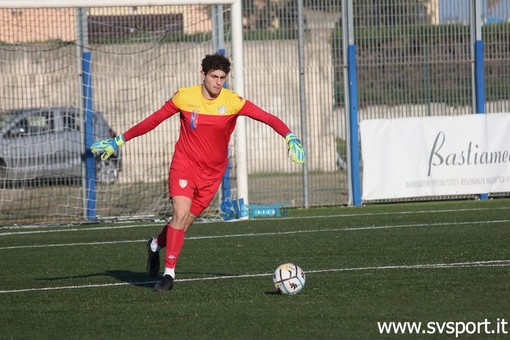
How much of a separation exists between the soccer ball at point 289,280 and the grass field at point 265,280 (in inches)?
3.5

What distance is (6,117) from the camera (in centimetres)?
1652

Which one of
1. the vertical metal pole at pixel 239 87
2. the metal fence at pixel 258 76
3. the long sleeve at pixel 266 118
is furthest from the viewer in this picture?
the metal fence at pixel 258 76

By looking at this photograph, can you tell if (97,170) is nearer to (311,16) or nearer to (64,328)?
(311,16)

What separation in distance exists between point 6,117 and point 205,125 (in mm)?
8005

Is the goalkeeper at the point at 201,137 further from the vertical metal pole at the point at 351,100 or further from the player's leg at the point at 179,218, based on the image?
the vertical metal pole at the point at 351,100

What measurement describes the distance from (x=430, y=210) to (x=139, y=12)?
6.05m

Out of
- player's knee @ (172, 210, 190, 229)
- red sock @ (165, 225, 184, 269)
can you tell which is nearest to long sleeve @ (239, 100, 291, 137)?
player's knee @ (172, 210, 190, 229)

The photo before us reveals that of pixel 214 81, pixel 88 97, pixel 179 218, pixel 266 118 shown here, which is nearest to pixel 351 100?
pixel 88 97

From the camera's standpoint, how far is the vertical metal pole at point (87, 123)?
16859mm

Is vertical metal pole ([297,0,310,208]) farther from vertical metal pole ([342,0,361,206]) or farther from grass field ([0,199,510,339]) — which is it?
grass field ([0,199,510,339])


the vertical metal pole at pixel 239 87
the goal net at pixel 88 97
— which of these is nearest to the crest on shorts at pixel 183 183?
the vertical metal pole at pixel 239 87

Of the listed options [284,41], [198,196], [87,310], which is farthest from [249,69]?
[87,310]

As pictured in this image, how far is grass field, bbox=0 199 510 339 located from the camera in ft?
23.6

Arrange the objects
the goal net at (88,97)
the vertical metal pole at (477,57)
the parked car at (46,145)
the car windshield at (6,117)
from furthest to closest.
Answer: the vertical metal pole at (477,57) < the goal net at (88,97) < the parked car at (46,145) < the car windshield at (6,117)
